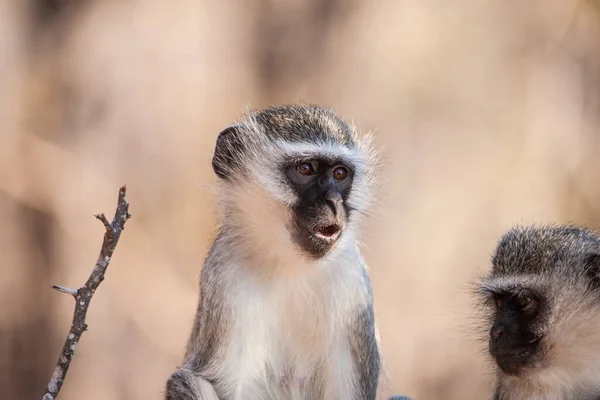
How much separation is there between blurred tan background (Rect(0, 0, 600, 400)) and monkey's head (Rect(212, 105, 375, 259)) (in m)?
1.74

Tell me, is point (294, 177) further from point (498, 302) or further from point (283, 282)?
point (498, 302)

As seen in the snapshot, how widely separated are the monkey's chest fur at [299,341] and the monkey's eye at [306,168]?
48 centimetres

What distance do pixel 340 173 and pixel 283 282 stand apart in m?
0.54

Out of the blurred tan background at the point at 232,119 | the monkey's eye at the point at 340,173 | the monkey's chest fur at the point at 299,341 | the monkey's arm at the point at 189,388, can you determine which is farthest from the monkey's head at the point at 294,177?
the blurred tan background at the point at 232,119

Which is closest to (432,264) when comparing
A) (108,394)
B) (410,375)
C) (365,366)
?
(410,375)

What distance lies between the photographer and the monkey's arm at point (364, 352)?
14.3ft

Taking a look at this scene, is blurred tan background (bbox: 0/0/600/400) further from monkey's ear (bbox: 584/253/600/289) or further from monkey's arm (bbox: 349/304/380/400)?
monkey's ear (bbox: 584/253/600/289)

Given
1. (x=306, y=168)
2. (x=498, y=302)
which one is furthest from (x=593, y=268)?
(x=306, y=168)

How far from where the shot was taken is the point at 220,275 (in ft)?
13.9

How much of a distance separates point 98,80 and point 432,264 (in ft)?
9.15

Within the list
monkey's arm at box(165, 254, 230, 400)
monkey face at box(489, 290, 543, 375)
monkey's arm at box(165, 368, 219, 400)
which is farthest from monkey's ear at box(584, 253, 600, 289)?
monkey's arm at box(165, 368, 219, 400)

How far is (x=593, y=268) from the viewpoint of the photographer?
157 inches

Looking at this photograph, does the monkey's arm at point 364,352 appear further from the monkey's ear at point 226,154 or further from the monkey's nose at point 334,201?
the monkey's ear at point 226,154

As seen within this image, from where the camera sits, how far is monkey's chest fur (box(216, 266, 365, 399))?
14.0 ft
